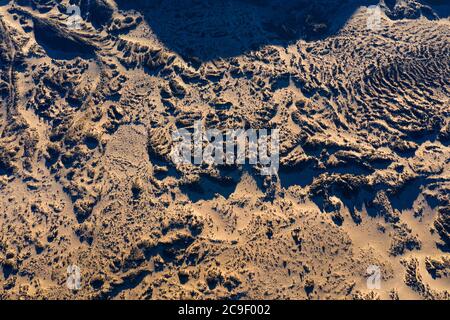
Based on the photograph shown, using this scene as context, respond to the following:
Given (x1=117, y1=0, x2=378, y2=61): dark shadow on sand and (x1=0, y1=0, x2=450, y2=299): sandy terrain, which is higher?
(x1=117, y1=0, x2=378, y2=61): dark shadow on sand

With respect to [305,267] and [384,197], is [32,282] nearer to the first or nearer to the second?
[305,267]

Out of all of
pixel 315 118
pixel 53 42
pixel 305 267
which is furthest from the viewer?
pixel 53 42

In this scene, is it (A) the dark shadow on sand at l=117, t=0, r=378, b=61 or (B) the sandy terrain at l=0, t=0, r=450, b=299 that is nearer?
(B) the sandy terrain at l=0, t=0, r=450, b=299

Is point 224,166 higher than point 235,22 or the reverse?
the reverse

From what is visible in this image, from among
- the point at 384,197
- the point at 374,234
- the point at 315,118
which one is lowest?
the point at 374,234

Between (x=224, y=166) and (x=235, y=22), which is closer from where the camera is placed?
(x=224, y=166)

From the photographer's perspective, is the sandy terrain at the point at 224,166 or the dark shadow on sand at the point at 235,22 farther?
the dark shadow on sand at the point at 235,22

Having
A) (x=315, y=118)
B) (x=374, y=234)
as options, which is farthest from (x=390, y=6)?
(x=374, y=234)

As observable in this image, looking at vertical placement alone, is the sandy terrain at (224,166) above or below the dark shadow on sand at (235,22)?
below
